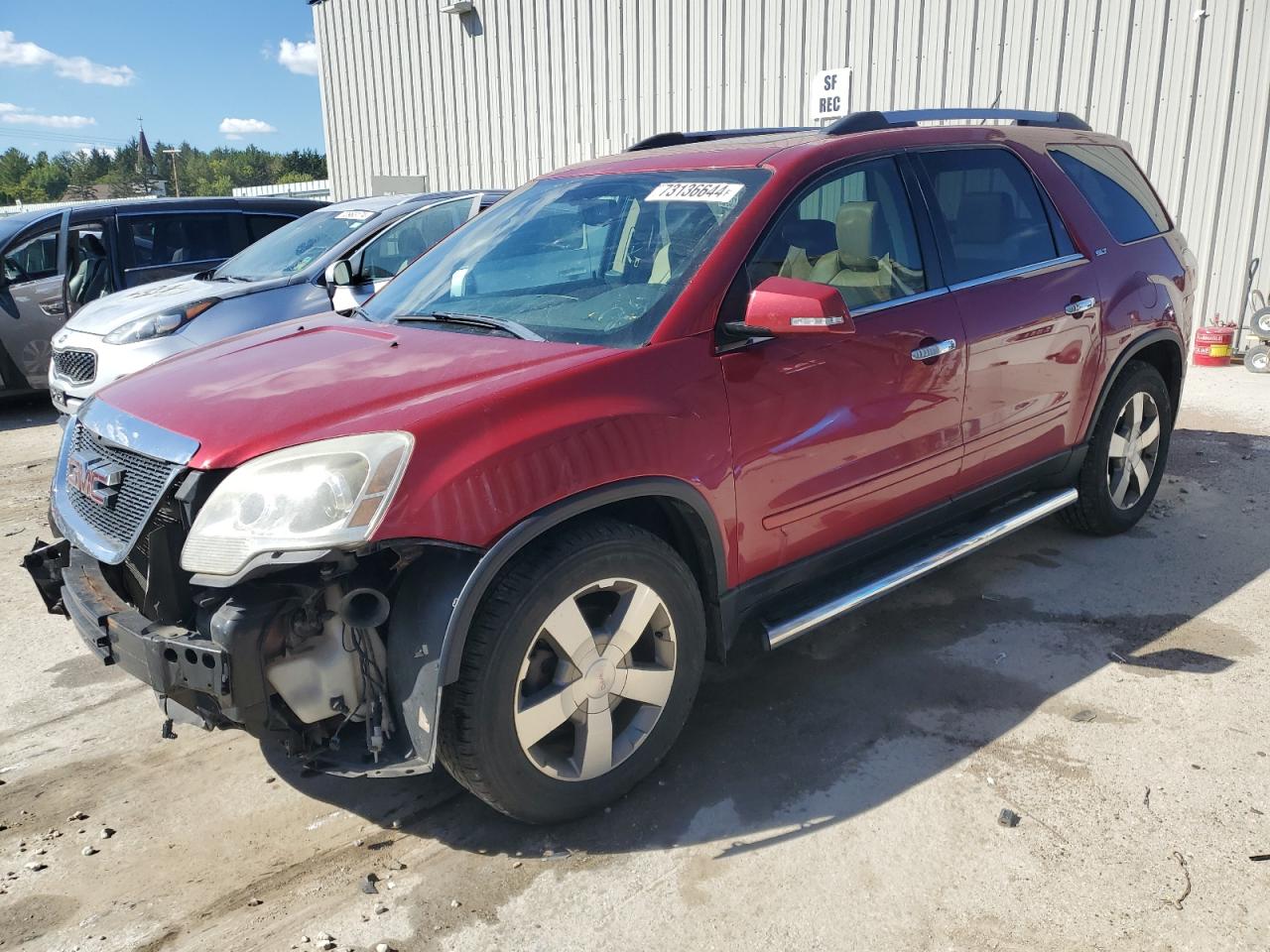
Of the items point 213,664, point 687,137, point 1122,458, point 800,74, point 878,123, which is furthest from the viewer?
point 800,74

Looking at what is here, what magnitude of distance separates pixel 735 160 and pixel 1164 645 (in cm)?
247

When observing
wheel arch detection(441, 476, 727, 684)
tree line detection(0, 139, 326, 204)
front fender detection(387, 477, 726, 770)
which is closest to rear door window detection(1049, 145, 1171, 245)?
wheel arch detection(441, 476, 727, 684)

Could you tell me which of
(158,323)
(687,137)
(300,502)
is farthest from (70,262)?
(300,502)

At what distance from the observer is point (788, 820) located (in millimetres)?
2779

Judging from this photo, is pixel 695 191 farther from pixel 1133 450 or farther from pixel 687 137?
pixel 1133 450

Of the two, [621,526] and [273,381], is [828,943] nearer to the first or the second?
[621,526]

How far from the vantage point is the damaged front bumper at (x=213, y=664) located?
2.25 meters

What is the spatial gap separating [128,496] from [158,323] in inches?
174

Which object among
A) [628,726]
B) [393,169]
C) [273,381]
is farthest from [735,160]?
[393,169]

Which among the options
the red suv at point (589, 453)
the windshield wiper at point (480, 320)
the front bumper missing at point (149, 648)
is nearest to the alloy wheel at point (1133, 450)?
the red suv at point (589, 453)

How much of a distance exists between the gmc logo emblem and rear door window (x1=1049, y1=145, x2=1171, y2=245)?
3917 millimetres

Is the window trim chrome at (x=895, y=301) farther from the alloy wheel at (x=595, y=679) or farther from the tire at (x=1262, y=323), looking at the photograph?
the tire at (x=1262, y=323)

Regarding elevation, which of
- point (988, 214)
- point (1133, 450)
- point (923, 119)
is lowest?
point (1133, 450)

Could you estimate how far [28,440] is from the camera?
792cm
